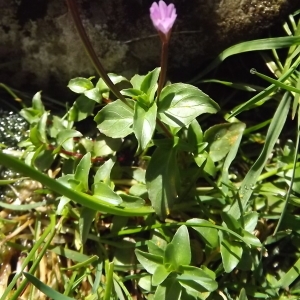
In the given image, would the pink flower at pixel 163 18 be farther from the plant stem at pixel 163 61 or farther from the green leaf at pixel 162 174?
the green leaf at pixel 162 174

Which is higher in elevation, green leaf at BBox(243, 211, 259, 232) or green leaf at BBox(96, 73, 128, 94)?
green leaf at BBox(96, 73, 128, 94)

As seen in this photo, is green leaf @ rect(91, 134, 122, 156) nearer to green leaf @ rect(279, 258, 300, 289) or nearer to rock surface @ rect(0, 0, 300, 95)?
rock surface @ rect(0, 0, 300, 95)

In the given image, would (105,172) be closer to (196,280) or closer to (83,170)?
(83,170)

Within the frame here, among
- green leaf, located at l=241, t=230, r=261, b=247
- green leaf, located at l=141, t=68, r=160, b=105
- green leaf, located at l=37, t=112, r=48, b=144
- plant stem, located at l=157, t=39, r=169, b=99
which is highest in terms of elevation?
plant stem, located at l=157, t=39, r=169, b=99

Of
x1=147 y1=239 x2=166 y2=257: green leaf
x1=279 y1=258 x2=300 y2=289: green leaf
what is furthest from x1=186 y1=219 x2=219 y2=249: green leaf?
x1=279 y1=258 x2=300 y2=289: green leaf

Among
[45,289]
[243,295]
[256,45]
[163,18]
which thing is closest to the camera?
[163,18]

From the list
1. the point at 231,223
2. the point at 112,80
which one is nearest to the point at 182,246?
the point at 231,223

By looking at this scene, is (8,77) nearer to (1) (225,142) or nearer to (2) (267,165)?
(1) (225,142)
